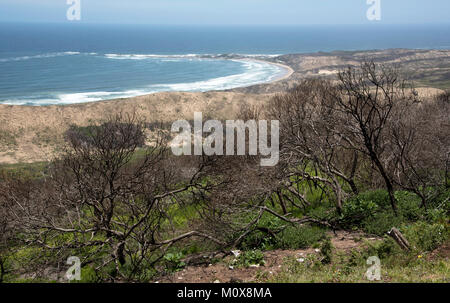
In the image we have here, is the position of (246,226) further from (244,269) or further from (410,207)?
(410,207)

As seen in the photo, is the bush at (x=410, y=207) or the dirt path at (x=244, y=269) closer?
the dirt path at (x=244, y=269)

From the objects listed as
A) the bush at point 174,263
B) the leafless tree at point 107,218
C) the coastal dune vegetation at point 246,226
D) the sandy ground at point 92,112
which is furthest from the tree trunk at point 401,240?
the sandy ground at point 92,112

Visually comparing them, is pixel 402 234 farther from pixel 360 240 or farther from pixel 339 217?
pixel 339 217

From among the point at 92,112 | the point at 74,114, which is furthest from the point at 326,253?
the point at 74,114

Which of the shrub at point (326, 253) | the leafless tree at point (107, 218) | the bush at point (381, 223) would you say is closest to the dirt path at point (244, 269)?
the bush at point (381, 223)

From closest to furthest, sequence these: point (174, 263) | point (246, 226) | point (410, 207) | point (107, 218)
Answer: point (174, 263) < point (107, 218) < point (246, 226) < point (410, 207)

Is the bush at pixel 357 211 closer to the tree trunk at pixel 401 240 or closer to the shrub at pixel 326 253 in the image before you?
the tree trunk at pixel 401 240

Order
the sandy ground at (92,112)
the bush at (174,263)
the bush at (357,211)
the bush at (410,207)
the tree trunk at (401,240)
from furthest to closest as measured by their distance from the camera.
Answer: the sandy ground at (92,112), the bush at (357,211), the bush at (410,207), the bush at (174,263), the tree trunk at (401,240)

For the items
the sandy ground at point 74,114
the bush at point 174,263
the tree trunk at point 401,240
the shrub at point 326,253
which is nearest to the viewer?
the tree trunk at point 401,240

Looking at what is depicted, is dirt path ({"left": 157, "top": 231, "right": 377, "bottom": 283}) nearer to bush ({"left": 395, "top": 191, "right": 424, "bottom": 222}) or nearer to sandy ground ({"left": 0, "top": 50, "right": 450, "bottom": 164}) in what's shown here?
bush ({"left": 395, "top": 191, "right": 424, "bottom": 222})

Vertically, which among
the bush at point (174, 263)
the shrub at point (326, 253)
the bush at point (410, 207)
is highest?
the bush at point (410, 207)

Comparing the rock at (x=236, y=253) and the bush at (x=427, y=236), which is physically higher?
the bush at (x=427, y=236)
